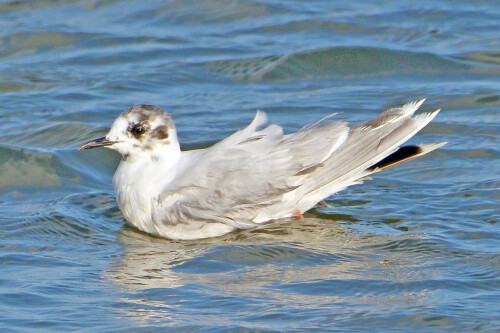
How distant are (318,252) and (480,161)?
2577 mm

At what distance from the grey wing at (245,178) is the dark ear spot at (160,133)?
417 mm

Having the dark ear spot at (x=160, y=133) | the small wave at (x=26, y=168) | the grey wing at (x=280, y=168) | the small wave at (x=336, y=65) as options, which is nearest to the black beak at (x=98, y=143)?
the dark ear spot at (x=160, y=133)

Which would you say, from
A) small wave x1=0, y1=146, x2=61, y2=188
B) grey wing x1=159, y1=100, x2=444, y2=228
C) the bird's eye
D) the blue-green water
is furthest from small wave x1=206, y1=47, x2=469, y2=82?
grey wing x1=159, y1=100, x2=444, y2=228

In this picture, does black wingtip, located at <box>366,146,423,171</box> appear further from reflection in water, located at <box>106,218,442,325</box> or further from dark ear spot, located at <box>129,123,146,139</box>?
dark ear spot, located at <box>129,123,146,139</box>

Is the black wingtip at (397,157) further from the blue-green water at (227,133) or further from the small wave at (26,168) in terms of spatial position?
the small wave at (26,168)

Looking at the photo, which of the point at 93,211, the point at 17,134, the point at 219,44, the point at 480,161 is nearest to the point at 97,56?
the point at 219,44

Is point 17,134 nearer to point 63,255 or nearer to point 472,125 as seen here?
point 63,255

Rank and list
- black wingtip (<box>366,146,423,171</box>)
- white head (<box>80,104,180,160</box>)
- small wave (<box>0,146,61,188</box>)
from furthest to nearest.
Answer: small wave (<box>0,146,61,188</box>), white head (<box>80,104,180,160</box>), black wingtip (<box>366,146,423,171</box>)

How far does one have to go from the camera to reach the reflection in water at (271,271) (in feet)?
23.3

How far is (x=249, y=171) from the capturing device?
8.60 metres

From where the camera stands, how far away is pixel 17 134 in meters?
11.1

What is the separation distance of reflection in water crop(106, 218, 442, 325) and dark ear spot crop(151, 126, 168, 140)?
81 centimetres

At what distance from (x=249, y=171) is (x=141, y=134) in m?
1.02

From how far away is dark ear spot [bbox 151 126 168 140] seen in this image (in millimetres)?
9008
